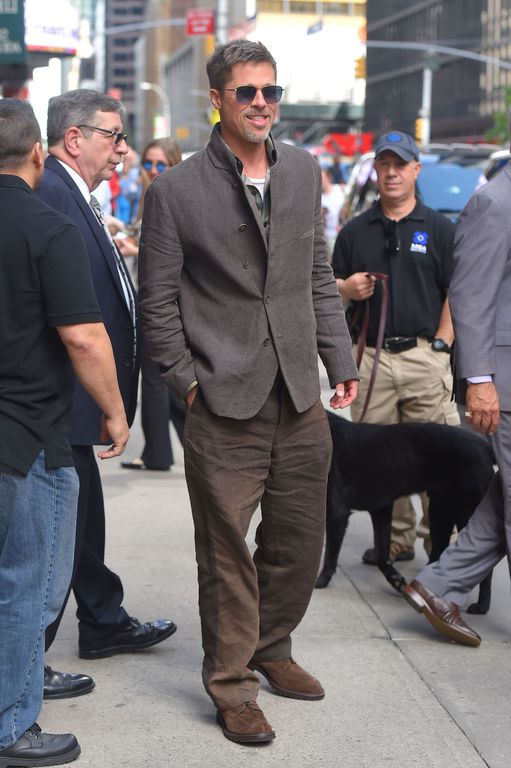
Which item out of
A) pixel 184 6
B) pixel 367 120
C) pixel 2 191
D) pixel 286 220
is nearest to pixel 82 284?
pixel 2 191

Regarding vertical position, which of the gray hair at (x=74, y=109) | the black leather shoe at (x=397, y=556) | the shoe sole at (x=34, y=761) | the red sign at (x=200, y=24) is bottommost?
the black leather shoe at (x=397, y=556)

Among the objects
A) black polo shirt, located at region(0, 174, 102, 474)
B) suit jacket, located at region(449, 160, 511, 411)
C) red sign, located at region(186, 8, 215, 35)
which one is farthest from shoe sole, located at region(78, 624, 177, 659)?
red sign, located at region(186, 8, 215, 35)

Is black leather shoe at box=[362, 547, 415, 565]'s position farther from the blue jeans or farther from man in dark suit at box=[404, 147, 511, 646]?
the blue jeans

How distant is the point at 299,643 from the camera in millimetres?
5223

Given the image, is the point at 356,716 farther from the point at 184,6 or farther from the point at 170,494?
the point at 184,6

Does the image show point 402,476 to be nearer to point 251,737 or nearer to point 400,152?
point 400,152

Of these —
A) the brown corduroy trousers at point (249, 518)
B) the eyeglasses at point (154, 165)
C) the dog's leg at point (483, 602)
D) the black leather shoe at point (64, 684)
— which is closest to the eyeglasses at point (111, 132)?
the brown corduroy trousers at point (249, 518)

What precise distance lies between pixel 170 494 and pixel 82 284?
447 cm

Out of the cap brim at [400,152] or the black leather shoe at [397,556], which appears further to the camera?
the black leather shoe at [397,556]

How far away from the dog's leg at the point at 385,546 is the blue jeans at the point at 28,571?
90.8 inches

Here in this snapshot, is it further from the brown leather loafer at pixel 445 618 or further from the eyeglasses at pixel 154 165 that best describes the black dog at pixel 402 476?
the eyeglasses at pixel 154 165

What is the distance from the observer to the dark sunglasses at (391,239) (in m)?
6.18

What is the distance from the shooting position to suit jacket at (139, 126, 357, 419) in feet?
13.6

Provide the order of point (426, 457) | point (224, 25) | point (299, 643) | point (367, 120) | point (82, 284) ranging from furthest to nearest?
point (367, 120) → point (224, 25) → point (426, 457) → point (299, 643) → point (82, 284)
